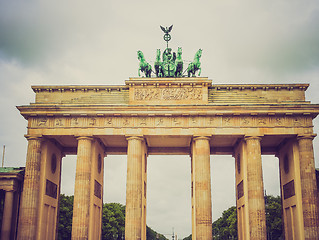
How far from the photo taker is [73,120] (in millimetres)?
40500

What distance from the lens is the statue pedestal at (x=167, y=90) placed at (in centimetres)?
4125

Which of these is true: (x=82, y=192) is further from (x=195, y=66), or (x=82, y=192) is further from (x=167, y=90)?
(x=195, y=66)

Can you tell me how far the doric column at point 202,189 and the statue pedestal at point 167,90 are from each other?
4456 mm

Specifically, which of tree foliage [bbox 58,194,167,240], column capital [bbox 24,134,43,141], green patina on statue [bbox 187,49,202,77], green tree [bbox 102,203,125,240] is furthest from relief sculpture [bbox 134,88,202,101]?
green tree [bbox 102,203,125,240]

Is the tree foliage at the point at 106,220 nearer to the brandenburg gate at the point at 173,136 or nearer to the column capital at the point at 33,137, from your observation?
the brandenburg gate at the point at 173,136

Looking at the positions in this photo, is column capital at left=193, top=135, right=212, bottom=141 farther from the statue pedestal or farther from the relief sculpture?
the relief sculpture

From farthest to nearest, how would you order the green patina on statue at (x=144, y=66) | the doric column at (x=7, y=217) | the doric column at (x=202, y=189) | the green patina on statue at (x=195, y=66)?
1. the green patina on statue at (x=195, y=66)
2. the green patina on statue at (x=144, y=66)
3. the doric column at (x=7, y=217)
4. the doric column at (x=202, y=189)

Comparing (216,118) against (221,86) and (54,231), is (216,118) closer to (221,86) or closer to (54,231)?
(221,86)

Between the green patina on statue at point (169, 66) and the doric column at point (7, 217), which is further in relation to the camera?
the green patina on statue at point (169, 66)

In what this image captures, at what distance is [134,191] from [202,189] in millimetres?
6422

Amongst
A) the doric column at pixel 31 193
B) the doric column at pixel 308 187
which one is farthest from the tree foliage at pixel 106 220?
the doric column at pixel 308 187

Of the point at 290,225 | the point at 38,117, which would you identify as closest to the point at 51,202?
the point at 38,117

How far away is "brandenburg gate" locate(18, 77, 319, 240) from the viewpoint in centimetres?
3803

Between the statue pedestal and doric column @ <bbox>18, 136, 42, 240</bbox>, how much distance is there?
10.6 m
